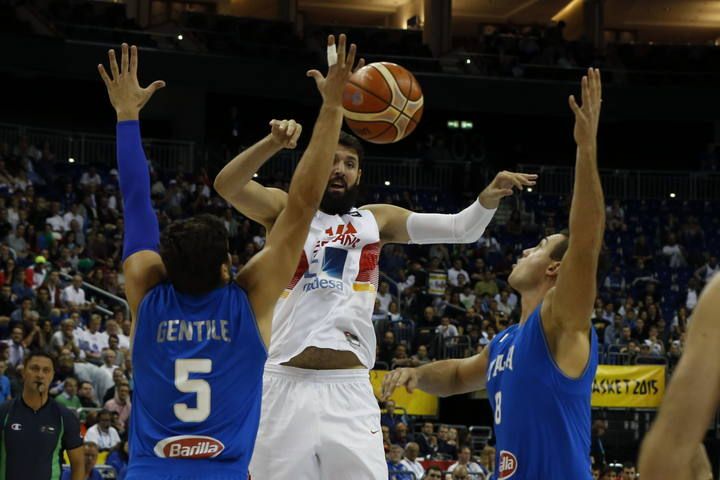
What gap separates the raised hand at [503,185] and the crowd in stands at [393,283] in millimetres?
7583

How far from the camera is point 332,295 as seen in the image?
20.2 feet

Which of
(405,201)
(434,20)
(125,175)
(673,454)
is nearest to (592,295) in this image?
(125,175)

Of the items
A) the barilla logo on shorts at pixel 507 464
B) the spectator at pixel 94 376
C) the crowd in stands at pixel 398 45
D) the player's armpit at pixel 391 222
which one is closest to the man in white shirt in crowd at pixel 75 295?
the spectator at pixel 94 376

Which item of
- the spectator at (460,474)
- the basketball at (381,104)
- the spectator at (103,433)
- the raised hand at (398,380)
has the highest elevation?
the basketball at (381,104)

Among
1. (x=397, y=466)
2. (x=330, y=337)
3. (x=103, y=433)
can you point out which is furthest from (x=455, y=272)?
(x=330, y=337)

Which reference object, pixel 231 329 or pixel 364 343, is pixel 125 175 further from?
pixel 364 343

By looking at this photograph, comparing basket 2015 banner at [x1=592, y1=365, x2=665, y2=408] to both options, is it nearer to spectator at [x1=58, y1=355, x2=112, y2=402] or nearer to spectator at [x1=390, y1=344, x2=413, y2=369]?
spectator at [x1=390, y1=344, x2=413, y2=369]

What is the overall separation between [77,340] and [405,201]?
13181 millimetres

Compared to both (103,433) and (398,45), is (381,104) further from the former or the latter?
(398,45)

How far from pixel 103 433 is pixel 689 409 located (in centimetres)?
1265

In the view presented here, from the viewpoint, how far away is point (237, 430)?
413 cm

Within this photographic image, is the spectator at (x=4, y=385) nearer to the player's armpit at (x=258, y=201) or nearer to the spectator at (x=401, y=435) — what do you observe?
the spectator at (x=401, y=435)

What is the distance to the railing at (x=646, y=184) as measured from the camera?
31.0m

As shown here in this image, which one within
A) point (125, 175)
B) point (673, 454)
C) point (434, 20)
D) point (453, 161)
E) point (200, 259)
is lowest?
point (673, 454)
